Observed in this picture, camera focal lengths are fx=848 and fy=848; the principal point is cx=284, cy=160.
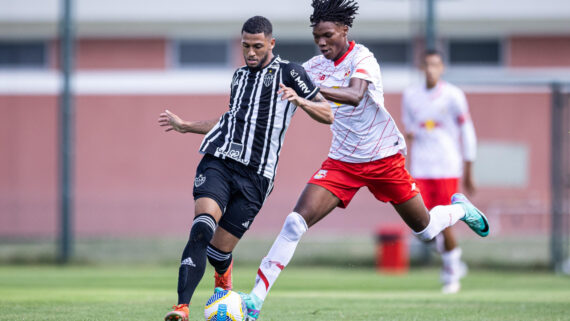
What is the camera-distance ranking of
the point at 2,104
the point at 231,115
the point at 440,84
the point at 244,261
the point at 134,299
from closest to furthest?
1. the point at 231,115
2. the point at 134,299
3. the point at 440,84
4. the point at 244,261
5. the point at 2,104

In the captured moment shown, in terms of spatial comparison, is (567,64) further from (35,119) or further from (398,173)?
(398,173)

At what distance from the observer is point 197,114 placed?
68.4 feet

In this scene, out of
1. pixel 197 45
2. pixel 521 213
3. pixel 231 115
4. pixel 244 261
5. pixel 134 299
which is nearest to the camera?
pixel 231 115

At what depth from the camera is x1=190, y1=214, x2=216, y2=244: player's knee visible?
18.9 feet

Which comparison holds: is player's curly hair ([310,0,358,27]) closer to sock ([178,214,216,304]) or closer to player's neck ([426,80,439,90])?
sock ([178,214,216,304])

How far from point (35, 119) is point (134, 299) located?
1379 centimetres

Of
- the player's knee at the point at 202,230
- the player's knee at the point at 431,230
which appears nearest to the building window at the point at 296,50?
the player's knee at the point at 431,230

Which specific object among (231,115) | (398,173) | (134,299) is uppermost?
(231,115)

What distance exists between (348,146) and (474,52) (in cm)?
1584

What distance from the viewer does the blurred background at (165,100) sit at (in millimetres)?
18141

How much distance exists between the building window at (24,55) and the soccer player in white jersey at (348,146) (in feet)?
54.2

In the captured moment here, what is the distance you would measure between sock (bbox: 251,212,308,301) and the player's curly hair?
1.52 meters

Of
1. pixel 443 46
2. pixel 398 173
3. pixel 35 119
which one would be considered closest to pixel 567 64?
pixel 443 46

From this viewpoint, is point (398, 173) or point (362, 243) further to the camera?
point (362, 243)
